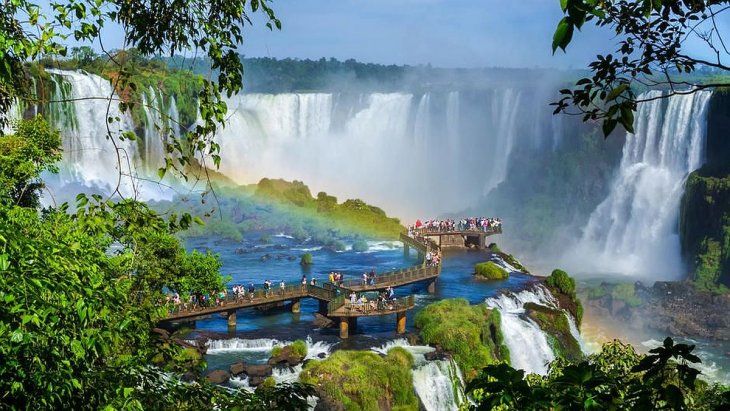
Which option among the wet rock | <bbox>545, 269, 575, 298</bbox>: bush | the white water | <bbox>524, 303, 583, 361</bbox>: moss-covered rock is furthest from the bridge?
Result: the white water

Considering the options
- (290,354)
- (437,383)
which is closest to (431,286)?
(437,383)

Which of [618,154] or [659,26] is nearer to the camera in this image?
[659,26]

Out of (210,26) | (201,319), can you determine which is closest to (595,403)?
(210,26)

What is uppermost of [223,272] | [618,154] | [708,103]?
[708,103]

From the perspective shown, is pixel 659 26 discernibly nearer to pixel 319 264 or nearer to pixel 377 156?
pixel 319 264

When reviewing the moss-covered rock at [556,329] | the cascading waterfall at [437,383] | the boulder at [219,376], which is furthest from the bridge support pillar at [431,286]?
the boulder at [219,376]

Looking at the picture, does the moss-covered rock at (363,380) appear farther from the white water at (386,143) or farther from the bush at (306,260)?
the white water at (386,143)

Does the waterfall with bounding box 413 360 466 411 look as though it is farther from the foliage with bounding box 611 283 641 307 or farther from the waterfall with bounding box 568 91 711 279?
the waterfall with bounding box 568 91 711 279
